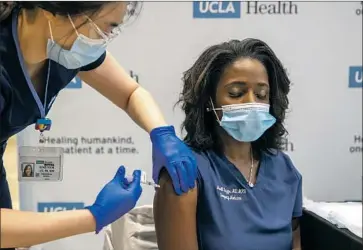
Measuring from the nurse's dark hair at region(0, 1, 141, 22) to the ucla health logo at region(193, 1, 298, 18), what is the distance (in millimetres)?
616

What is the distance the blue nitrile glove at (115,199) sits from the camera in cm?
95

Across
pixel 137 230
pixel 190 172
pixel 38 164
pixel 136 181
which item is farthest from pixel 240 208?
pixel 38 164

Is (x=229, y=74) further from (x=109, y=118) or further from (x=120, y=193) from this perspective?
(x=120, y=193)

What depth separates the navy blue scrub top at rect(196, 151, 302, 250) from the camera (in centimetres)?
138

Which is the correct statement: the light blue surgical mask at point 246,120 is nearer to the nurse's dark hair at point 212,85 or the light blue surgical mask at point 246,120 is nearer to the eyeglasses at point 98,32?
the nurse's dark hair at point 212,85

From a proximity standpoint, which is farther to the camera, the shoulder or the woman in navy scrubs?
the shoulder

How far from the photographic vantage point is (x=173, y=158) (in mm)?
1234

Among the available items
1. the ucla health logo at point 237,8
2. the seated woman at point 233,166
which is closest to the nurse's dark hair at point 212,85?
the seated woman at point 233,166

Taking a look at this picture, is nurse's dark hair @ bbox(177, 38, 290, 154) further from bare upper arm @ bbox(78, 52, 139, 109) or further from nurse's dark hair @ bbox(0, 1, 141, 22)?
nurse's dark hair @ bbox(0, 1, 141, 22)

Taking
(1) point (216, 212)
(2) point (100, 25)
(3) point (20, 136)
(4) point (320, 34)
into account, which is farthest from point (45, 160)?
(4) point (320, 34)

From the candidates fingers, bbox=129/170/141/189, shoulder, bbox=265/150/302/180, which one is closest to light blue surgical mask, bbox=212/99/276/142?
shoulder, bbox=265/150/302/180

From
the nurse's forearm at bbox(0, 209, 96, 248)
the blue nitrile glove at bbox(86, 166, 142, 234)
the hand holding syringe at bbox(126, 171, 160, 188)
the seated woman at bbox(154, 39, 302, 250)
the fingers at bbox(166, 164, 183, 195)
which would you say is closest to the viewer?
the nurse's forearm at bbox(0, 209, 96, 248)

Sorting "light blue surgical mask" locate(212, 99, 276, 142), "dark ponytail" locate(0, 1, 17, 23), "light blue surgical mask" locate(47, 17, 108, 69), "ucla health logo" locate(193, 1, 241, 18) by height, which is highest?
"ucla health logo" locate(193, 1, 241, 18)

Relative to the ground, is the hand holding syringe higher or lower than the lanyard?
lower
